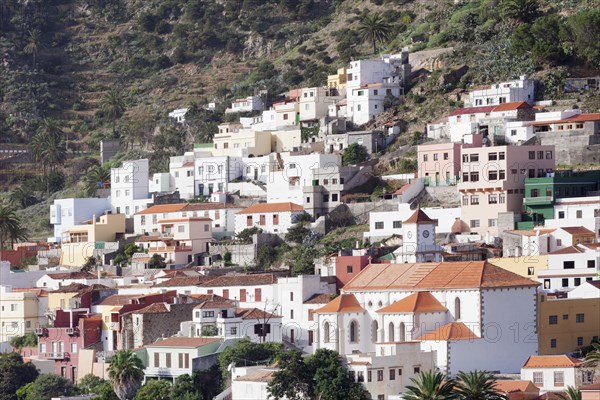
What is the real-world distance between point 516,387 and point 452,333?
18.4 ft

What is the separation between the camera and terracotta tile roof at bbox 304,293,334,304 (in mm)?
85812

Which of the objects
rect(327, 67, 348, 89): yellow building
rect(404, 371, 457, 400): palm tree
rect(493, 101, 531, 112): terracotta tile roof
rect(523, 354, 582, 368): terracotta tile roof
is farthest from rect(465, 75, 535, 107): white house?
rect(404, 371, 457, 400): palm tree

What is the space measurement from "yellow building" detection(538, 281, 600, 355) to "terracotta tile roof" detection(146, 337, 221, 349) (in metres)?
14.4

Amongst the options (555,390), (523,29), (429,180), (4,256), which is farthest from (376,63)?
(555,390)

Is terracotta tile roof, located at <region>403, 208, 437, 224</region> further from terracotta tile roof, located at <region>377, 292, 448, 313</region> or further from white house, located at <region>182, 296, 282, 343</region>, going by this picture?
white house, located at <region>182, 296, 282, 343</region>

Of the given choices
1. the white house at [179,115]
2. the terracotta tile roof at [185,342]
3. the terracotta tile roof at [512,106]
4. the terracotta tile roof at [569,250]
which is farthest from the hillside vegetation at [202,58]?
the terracotta tile roof at [185,342]

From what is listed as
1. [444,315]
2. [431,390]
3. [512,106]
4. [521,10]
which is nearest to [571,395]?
[431,390]

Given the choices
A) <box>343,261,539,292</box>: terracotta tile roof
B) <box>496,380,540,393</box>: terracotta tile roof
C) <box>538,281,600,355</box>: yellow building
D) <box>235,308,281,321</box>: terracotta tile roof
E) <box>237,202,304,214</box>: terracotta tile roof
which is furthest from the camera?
<box>237,202,304,214</box>: terracotta tile roof

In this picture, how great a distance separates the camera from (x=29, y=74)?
154500mm

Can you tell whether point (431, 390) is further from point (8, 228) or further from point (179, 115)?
point (179, 115)

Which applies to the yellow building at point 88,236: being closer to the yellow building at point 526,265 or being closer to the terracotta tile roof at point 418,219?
the terracotta tile roof at point 418,219

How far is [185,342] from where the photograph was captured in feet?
271

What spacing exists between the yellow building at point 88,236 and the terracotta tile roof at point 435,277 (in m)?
28.8

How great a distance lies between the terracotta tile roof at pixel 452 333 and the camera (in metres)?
75.5
